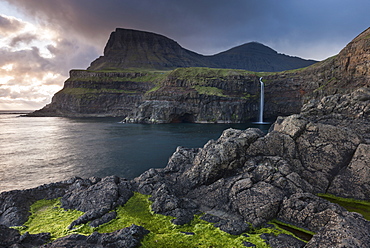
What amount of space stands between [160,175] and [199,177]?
4850 millimetres

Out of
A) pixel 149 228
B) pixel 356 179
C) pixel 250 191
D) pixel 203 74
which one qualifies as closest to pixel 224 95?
pixel 203 74

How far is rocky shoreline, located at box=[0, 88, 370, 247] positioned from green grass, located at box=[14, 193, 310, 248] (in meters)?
0.57

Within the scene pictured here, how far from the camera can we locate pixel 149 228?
A: 1341 cm

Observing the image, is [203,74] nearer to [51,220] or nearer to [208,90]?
[208,90]

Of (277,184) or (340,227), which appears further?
(277,184)

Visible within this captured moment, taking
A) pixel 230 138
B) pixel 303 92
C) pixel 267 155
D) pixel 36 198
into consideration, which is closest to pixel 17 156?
pixel 36 198

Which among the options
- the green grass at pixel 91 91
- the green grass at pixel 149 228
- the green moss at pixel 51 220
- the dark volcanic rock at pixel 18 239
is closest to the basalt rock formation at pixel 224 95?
the green grass at pixel 91 91

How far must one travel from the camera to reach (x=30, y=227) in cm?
1361

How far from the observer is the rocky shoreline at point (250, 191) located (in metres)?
11.2

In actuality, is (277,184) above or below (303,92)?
below

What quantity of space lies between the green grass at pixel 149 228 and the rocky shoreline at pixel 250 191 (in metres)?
0.57

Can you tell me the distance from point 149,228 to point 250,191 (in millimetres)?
8197

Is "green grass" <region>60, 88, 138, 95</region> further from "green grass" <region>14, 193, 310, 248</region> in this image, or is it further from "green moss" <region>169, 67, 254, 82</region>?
"green grass" <region>14, 193, 310, 248</region>

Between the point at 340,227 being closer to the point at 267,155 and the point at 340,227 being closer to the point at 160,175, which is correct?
the point at 267,155
